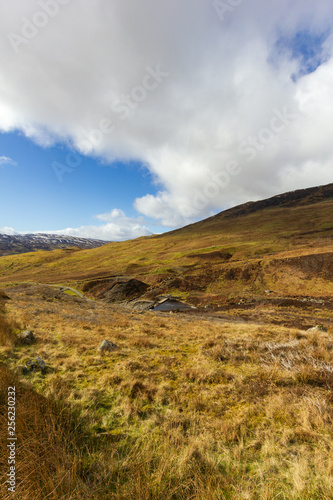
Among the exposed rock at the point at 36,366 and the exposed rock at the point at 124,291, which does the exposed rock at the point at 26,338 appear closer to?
the exposed rock at the point at 36,366

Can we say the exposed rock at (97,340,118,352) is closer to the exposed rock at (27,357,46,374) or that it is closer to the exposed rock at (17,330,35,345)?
the exposed rock at (27,357,46,374)

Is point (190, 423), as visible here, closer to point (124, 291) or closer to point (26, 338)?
point (26, 338)

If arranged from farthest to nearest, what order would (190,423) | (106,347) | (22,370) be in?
(106,347)
(22,370)
(190,423)

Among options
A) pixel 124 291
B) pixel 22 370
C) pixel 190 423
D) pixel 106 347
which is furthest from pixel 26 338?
pixel 124 291

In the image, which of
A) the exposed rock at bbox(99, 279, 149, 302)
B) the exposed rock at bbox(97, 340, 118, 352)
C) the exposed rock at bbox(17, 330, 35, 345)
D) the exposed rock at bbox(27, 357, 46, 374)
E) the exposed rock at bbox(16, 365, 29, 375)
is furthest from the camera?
the exposed rock at bbox(99, 279, 149, 302)

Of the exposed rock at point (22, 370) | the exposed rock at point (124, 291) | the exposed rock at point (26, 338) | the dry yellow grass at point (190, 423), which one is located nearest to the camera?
the dry yellow grass at point (190, 423)

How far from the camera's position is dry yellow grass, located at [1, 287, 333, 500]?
9.18 ft

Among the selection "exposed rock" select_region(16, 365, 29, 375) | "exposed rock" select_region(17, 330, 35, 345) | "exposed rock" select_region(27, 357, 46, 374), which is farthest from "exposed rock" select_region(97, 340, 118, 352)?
"exposed rock" select_region(17, 330, 35, 345)

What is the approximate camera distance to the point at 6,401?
4.11 m

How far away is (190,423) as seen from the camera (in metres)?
4.36

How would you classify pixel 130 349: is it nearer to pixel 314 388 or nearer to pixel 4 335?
pixel 4 335

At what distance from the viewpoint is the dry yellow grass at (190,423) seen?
9.18 ft

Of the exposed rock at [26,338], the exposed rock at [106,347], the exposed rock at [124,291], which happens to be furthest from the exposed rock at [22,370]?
the exposed rock at [124,291]

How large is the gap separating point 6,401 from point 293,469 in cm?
540
